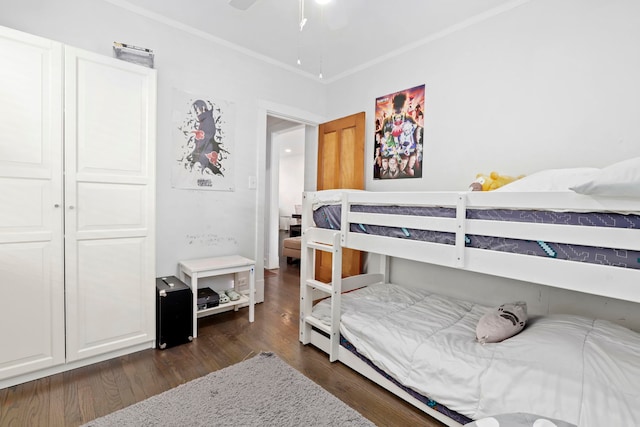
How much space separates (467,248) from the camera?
1443mm

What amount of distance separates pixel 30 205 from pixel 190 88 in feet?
5.07

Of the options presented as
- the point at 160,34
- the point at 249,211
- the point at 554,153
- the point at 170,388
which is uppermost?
the point at 160,34

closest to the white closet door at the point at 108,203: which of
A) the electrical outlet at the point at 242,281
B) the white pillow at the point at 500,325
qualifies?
the electrical outlet at the point at 242,281

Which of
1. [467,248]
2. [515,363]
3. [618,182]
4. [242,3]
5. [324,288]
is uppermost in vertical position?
[242,3]

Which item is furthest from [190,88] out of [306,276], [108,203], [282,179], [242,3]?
[282,179]

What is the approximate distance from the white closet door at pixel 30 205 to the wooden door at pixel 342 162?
243cm

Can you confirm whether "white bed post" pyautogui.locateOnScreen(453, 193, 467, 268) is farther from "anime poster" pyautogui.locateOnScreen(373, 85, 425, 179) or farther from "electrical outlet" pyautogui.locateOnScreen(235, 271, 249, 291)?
"electrical outlet" pyautogui.locateOnScreen(235, 271, 249, 291)

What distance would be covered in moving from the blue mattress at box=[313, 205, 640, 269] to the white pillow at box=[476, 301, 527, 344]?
0.52 metres

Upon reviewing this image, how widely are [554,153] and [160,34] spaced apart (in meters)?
3.17

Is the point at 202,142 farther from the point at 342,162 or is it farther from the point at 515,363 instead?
the point at 515,363

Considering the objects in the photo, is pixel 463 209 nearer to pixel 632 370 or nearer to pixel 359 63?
pixel 632 370

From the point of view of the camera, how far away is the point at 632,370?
3.97ft

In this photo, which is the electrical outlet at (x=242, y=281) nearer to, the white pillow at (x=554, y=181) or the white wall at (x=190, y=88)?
the white wall at (x=190, y=88)

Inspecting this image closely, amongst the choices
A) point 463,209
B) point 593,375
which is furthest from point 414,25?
point 593,375
